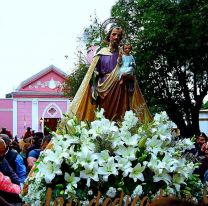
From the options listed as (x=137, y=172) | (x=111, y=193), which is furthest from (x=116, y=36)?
(x=111, y=193)

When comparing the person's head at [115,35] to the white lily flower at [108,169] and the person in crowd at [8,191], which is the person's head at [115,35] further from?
the white lily flower at [108,169]

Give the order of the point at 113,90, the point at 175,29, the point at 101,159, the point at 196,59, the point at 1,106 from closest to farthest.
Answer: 1. the point at 101,159
2. the point at 113,90
3. the point at 175,29
4. the point at 196,59
5. the point at 1,106

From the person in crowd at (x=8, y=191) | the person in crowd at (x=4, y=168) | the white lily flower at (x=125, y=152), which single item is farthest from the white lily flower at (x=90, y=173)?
the person in crowd at (x=4, y=168)

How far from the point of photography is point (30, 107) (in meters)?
40.7

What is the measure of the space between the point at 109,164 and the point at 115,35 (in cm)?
337

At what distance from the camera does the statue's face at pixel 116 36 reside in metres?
7.47

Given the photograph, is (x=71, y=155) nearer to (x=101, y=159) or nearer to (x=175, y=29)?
(x=101, y=159)

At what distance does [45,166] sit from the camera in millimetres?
4480

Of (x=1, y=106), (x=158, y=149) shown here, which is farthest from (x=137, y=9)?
(x=158, y=149)

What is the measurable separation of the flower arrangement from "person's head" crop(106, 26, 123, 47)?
2902mm

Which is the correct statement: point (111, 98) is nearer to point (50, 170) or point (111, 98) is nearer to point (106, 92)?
point (106, 92)

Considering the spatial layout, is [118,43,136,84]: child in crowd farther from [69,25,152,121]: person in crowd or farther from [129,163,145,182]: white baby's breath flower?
[129,163,145,182]: white baby's breath flower

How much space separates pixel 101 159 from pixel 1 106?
37.0 metres

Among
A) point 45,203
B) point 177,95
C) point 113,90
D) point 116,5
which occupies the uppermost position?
point 116,5
